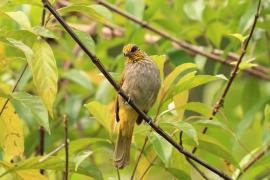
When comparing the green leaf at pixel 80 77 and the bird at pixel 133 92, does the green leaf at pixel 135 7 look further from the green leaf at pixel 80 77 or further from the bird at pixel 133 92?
the green leaf at pixel 80 77

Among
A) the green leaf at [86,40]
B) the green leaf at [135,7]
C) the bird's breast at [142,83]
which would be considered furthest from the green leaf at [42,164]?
the green leaf at [135,7]

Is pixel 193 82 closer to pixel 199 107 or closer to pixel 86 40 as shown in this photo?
pixel 199 107

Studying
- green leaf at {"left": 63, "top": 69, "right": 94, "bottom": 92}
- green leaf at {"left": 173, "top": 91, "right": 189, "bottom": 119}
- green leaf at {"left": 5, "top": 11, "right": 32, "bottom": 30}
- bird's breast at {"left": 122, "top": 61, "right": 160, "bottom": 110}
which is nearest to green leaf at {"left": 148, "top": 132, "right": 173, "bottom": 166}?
green leaf at {"left": 173, "top": 91, "right": 189, "bottom": 119}

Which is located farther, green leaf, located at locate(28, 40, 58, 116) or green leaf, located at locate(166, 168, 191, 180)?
green leaf, located at locate(166, 168, 191, 180)

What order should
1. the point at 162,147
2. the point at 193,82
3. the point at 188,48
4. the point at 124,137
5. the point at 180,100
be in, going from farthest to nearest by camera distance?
1. the point at 188,48
2. the point at 124,137
3. the point at 180,100
4. the point at 193,82
5. the point at 162,147

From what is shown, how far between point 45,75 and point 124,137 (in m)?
0.85

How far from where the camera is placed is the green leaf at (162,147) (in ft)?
8.07

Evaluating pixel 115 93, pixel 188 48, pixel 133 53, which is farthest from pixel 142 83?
pixel 188 48

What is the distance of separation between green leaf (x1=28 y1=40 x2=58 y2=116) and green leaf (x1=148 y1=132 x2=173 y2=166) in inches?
14.5

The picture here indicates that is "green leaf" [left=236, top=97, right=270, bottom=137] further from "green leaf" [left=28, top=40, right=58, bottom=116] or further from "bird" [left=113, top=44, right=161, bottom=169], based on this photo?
"green leaf" [left=28, top=40, right=58, bottom=116]

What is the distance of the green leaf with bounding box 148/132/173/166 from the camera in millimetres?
2459

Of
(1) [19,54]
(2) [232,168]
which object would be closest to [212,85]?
(1) [19,54]

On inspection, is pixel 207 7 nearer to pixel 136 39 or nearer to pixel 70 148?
pixel 136 39

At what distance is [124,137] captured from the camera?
128 inches
